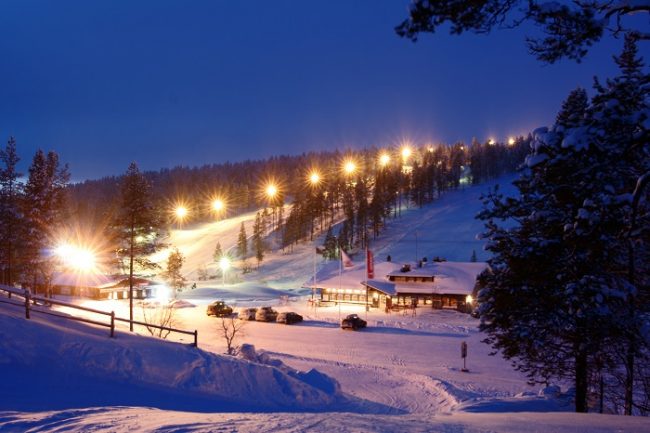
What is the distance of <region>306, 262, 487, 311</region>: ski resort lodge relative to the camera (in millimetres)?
52062

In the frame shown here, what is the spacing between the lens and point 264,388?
14.3m

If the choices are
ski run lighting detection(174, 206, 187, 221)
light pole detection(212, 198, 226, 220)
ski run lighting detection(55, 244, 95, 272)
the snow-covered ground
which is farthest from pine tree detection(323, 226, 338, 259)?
ski run lighting detection(174, 206, 187, 221)

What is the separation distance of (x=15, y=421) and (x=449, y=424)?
8.05 m

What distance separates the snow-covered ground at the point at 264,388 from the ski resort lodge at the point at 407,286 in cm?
1871

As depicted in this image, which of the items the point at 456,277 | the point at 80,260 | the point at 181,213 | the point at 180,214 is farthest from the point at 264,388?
the point at 181,213

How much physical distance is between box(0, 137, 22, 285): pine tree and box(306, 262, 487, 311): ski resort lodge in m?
32.3

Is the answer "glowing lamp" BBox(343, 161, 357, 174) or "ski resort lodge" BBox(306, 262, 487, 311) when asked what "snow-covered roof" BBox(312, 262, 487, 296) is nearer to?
"ski resort lodge" BBox(306, 262, 487, 311)

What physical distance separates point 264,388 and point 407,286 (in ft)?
138

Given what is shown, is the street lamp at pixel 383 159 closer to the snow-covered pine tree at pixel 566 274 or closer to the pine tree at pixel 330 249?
the pine tree at pixel 330 249

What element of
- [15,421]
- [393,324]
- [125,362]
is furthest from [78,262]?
[15,421]

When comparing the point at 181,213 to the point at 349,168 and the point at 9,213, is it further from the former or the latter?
the point at 9,213

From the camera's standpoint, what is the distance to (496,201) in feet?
45.9

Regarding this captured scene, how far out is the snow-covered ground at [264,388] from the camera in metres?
8.65

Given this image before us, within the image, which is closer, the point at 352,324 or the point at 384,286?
the point at 352,324
